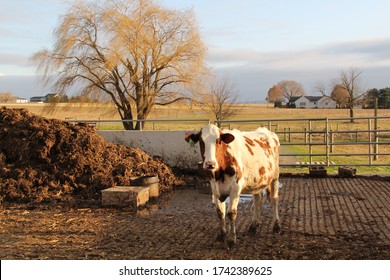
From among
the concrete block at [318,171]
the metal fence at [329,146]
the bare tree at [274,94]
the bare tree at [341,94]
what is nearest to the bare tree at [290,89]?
the bare tree at [274,94]

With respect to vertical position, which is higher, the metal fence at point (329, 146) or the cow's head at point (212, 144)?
the cow's head at point (212, 144)

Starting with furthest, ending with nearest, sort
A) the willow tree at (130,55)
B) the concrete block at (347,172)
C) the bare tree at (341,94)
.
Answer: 1. the bare tree at (341,94)
2. the willow tree at (130,55)
3. the concrete block at (347,172)

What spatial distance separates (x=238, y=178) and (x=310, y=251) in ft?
4.14

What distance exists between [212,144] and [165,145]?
7362 mm

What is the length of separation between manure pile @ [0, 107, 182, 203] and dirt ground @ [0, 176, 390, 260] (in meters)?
0.90

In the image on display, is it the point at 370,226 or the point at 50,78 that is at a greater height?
the point at 50,78

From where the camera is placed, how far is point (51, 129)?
10859mm

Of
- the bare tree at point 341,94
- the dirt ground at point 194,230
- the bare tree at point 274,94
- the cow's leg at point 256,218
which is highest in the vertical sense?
the bare tree at point 274,94

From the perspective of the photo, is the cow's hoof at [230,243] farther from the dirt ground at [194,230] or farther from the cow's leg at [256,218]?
the cow's leg at [256,218]

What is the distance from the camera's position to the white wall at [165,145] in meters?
12.3

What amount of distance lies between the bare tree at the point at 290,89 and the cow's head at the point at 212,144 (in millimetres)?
105838

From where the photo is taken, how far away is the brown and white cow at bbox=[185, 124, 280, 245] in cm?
533
